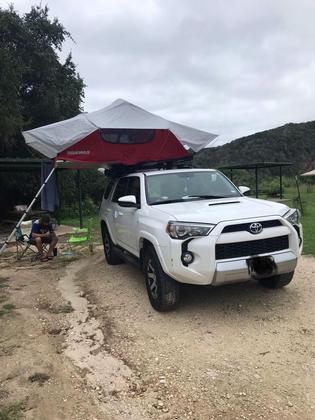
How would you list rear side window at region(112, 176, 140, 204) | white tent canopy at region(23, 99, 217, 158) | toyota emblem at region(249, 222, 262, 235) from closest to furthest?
toyota emblem at region(249, 222, 262, 235) → rear side window at region(112, 176, 140, 204) → white tent canopy at region(23, 99, 217, 158)

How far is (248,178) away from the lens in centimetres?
4203

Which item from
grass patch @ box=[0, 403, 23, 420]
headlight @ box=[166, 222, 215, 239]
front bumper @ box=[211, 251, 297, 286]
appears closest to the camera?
grass patch @ box=[0, 403, 23, 420]

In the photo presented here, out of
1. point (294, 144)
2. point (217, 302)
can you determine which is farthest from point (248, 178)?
point (217, 302)

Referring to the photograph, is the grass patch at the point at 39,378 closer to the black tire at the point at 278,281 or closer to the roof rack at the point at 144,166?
the black tire at the point at 278,281

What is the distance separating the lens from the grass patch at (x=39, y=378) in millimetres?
3902

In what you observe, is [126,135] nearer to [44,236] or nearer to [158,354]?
[44,236]

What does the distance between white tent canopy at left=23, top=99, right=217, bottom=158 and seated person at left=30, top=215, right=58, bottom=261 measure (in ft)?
7.65

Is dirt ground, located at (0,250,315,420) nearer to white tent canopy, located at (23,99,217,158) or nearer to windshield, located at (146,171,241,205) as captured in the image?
windshield, located at (146,171,241,205)

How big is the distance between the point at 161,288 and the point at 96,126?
12.5 ft

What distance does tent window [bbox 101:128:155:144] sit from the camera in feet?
27.3

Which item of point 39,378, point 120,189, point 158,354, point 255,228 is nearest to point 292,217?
point 255,228

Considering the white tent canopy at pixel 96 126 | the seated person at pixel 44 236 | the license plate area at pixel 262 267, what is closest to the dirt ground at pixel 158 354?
the license plate area at pixel 262 267

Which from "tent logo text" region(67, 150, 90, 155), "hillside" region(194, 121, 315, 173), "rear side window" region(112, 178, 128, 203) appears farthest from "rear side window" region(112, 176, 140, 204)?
"hillside" region(194, 121, 315, 173)

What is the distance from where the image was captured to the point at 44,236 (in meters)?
9.97
